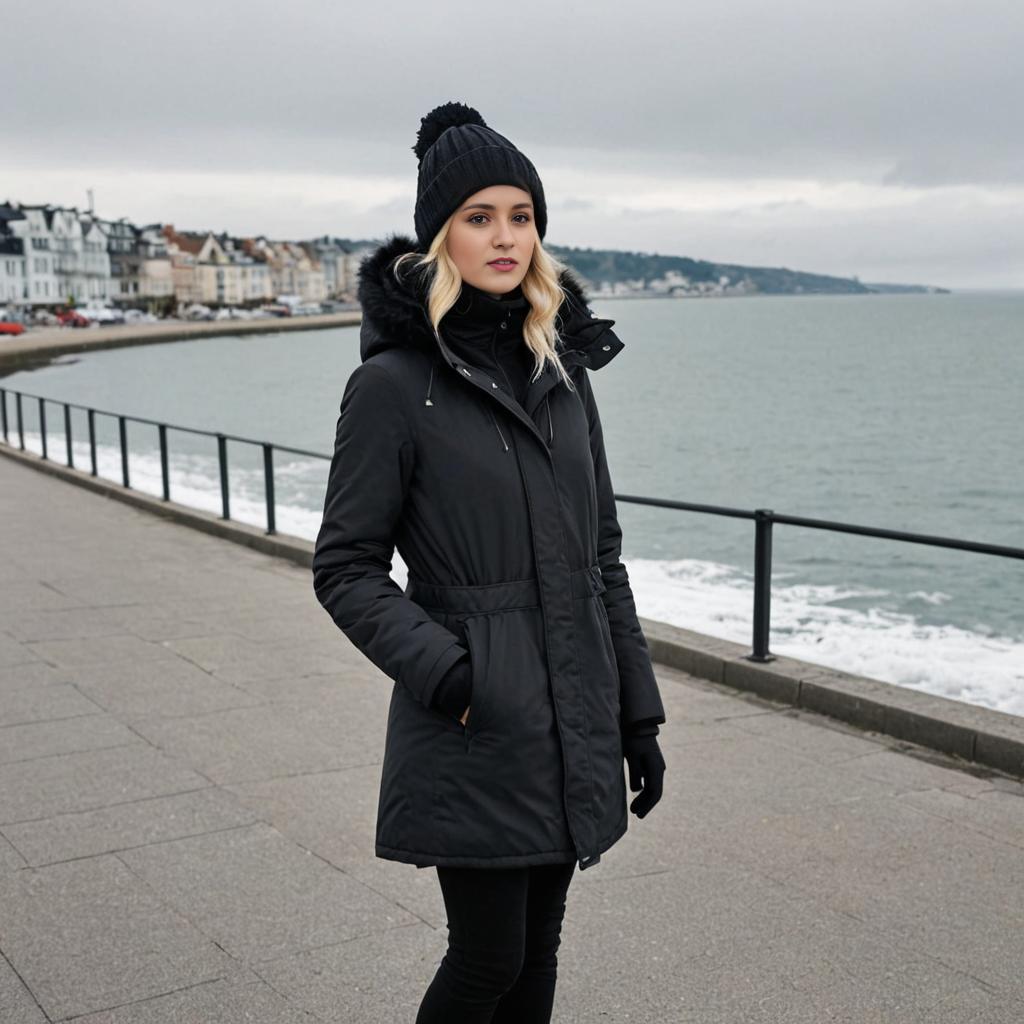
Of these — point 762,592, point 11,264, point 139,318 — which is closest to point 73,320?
point 139,318

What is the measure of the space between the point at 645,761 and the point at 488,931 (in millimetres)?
455

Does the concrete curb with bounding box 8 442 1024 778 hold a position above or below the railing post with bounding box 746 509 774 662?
below

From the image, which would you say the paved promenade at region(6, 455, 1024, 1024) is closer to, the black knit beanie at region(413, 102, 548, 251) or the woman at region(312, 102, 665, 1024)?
the woman at region(312, 102, 665, 1024)

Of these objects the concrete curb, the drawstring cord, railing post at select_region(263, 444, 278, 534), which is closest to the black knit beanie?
the drawstring cord

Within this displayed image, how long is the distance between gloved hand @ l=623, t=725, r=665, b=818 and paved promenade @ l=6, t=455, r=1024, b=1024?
1.05 m

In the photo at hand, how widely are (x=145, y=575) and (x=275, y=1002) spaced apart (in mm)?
7097

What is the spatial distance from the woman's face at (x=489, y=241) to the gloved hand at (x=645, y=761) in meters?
0.88

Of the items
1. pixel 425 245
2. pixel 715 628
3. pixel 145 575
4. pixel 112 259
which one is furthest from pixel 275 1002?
pixel 112 259

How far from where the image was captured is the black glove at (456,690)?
230 centimetres

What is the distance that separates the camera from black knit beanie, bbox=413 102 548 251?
2.47 metres

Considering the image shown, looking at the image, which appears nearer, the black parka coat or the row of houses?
the black parka coat

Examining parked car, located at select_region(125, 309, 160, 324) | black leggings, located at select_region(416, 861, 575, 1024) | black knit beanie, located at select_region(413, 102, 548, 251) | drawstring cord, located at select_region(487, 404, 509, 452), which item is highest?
black knit beanie, located at select_region(413, 102, 548, 251)

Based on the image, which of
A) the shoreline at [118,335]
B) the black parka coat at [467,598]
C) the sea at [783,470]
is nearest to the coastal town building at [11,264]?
the shoreline at [118,335]

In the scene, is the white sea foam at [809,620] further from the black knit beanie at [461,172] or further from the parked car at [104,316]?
the parked car at [104,316]
